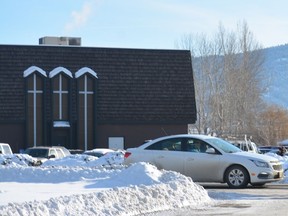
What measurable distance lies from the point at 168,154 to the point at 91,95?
26574 millimetres

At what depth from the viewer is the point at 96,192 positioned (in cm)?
1399

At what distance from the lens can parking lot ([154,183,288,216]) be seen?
14.2m

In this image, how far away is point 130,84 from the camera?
157 ft

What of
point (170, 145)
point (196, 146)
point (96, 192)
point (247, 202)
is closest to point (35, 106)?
point (170, 145)

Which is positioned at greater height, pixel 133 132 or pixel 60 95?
pixel 60 95

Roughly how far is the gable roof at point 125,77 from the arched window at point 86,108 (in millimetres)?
458

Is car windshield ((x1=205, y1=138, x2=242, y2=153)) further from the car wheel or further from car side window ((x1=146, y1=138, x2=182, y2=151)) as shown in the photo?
car side window ((x1=146, y1=138, x2=182, y2=151))

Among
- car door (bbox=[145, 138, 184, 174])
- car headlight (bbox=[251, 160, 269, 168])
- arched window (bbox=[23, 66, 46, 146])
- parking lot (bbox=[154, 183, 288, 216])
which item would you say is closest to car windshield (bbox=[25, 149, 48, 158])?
arched window (bbox=[23, 66, 46, 146])

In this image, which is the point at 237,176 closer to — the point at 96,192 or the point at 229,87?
the point at 96,192

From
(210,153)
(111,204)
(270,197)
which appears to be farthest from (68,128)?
(111,204)

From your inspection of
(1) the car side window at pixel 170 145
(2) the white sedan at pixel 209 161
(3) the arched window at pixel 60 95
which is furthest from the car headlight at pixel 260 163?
(3) the arched window at pixel 60 95

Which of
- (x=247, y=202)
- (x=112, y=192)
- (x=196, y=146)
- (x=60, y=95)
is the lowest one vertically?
(x=247, y=202)

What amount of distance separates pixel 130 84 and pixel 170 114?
3.37m

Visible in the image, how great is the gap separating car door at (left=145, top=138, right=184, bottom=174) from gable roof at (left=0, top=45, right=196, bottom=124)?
84.8ft
